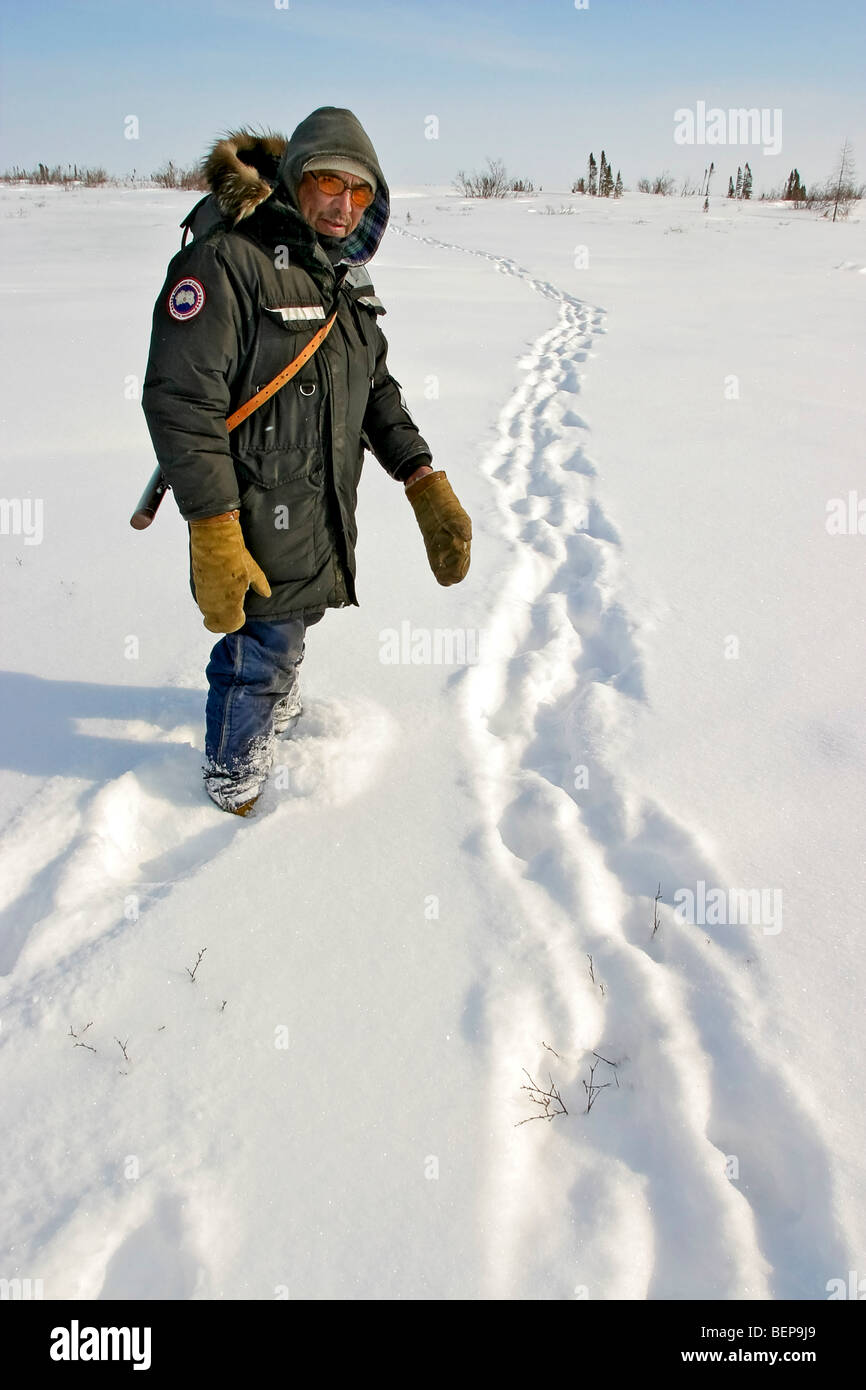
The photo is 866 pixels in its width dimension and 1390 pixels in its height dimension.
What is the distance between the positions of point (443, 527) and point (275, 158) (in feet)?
2.80

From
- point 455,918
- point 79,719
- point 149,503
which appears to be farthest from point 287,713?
point 455,918

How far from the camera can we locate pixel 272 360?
1.57 m

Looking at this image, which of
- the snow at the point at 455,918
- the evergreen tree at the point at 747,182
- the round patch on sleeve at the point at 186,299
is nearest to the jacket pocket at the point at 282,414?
the round patch on sleeve at the point at 186,299

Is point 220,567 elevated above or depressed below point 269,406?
below

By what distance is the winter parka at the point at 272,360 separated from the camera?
1450mm

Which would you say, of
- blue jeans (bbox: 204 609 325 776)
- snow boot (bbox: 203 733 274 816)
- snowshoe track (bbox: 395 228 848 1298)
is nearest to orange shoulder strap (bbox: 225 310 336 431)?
blue jeans (bbox: 204 609 325 776)

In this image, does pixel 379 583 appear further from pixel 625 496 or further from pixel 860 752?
pixel 860 752

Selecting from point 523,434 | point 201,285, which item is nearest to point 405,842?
point 201,285

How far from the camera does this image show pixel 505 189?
28.1 meters

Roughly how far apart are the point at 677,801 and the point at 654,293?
9.66 m

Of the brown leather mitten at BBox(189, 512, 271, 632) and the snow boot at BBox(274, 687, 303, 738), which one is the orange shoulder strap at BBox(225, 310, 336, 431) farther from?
the snow boot at BBox(274, 687, 303, 738)

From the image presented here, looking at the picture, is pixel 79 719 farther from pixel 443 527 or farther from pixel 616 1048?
pixel 616 1048

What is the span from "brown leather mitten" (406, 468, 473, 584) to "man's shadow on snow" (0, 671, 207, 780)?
852mm

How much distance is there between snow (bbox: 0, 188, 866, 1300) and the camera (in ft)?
4.04
